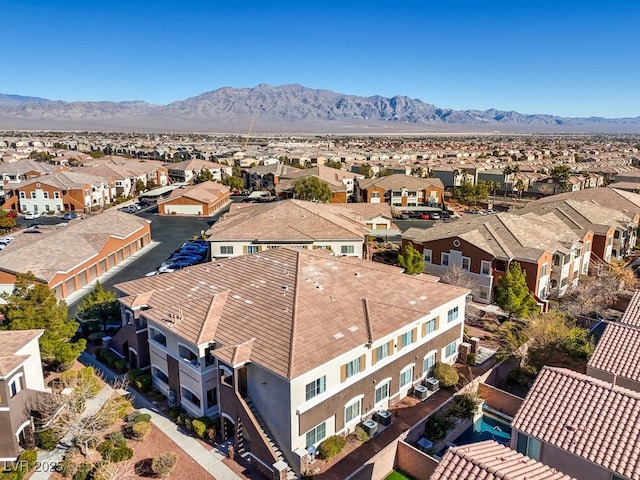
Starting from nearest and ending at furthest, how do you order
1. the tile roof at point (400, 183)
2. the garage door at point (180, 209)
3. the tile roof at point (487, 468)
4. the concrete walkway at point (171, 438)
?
the tile roof at point (487, 468)
the concrete walkway at point (171, 438)
the garage door at point (180, 209)
the tile roof at point (400, 183)

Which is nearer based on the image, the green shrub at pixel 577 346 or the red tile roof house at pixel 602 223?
the green shrub at pixel 577 346

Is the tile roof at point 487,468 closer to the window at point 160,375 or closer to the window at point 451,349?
the window at point 451,349

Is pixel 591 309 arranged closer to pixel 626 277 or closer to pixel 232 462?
pixel 626 277

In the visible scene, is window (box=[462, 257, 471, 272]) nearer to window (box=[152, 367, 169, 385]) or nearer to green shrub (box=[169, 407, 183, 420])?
window (box=[152, 367, 169, 385])

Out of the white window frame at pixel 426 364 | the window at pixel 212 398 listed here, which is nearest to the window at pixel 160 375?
the window at pixel 212 398

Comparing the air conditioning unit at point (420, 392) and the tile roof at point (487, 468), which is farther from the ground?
the tile roof at point (487, 468)

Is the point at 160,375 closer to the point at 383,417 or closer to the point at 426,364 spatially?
the point at 383,417

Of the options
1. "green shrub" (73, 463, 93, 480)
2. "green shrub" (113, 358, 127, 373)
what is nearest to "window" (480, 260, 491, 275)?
"green shrub" (113, 358, 127, 373)
